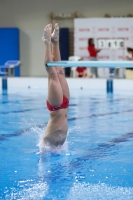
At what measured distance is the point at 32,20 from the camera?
19375mm

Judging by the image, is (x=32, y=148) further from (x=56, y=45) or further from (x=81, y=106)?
(x=81, y=106)

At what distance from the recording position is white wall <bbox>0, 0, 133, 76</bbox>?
18766 millimetres

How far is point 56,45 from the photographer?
485cm

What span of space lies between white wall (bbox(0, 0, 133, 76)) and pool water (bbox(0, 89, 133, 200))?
37.6 feet

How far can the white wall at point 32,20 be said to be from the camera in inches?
739

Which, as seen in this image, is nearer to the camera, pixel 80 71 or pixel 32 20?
pixel 80 71

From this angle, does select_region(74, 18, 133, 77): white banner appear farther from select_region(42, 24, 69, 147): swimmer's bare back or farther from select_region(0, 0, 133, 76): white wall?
select_region(42, 24, 69, 147): swimmer's bare back

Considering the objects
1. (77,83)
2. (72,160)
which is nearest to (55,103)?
(72,160)


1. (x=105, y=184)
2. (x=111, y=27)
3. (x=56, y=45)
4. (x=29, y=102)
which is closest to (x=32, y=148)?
(x=56, y=45)

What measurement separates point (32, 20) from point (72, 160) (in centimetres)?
1556

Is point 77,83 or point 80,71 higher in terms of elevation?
point 80,71

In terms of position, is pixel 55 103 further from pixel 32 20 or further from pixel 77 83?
pixel 32 20

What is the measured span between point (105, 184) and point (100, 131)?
8.29ft

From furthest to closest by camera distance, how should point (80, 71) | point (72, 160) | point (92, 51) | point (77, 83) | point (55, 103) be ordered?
point (92, 51), point (80, 71), point (77, 83), point (55, 103), point (72, 160)
